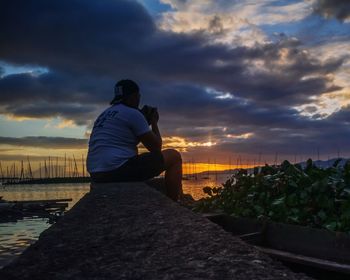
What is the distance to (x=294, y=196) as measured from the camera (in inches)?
238

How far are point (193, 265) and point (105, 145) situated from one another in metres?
5.03

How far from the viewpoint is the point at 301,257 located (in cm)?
464

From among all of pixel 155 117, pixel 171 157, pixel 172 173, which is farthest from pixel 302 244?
pixel 155 117

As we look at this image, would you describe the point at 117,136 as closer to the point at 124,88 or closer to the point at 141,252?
the point at 124,88

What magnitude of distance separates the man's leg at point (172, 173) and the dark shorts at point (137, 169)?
12.0 inches

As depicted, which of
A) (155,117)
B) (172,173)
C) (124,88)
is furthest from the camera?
(155,117)

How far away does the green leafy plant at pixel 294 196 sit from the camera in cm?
562

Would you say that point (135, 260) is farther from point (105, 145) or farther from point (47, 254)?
point (105, 145)

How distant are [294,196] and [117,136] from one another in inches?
115

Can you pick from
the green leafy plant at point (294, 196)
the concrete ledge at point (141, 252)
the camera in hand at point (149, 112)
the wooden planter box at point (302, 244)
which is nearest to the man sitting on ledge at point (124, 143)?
the camera in hand at point (149, 112)

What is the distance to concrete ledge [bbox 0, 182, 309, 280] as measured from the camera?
78.8 inches

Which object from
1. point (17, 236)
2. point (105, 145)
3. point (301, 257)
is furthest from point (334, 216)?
point (17, 236)

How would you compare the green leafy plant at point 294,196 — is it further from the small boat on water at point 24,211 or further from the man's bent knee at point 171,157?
the small boat on water at point 24,211

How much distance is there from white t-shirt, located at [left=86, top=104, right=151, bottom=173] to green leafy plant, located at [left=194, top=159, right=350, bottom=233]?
1850 millimetres
